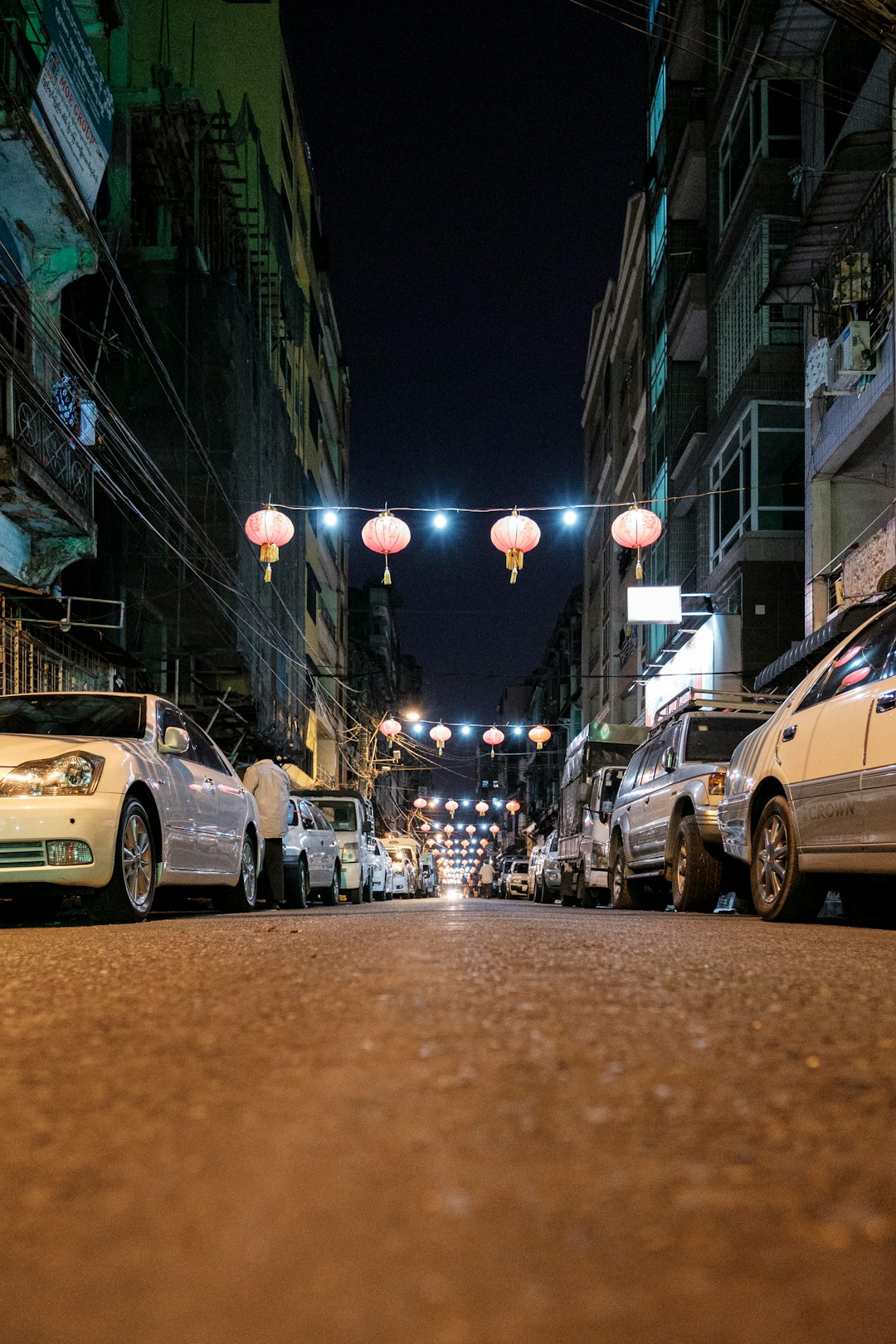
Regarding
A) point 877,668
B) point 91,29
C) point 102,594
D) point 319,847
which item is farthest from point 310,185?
point 877,668

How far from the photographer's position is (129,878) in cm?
772

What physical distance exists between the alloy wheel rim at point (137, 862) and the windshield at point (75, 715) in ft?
2.59

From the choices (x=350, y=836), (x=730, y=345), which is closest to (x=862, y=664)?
(x=350, y=836)

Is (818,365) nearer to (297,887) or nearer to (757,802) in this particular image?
(297,887)

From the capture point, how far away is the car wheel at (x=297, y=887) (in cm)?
1364

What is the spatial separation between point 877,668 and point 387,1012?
16.0 feet

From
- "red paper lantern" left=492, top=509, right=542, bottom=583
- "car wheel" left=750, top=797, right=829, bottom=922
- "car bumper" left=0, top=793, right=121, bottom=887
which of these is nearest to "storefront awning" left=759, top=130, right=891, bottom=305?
"red paper lantern" left=492, top=509, right=542, bottom=583

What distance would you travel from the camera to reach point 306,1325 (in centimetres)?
96

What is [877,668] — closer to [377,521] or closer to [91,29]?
[377,521]

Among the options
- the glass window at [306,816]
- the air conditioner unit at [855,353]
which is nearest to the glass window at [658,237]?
the air conditioner unit at [855,353]

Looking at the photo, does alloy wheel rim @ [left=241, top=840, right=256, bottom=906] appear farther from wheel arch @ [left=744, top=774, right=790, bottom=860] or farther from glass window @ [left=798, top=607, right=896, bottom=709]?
glass window @ [left=798, top=607, right=896, bottom=709]

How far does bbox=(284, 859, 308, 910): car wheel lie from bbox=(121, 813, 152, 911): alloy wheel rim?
5.36 metres

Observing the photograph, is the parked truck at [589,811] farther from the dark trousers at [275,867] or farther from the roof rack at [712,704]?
the dark trousers at [275,867]

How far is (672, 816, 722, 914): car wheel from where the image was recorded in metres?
10.5
